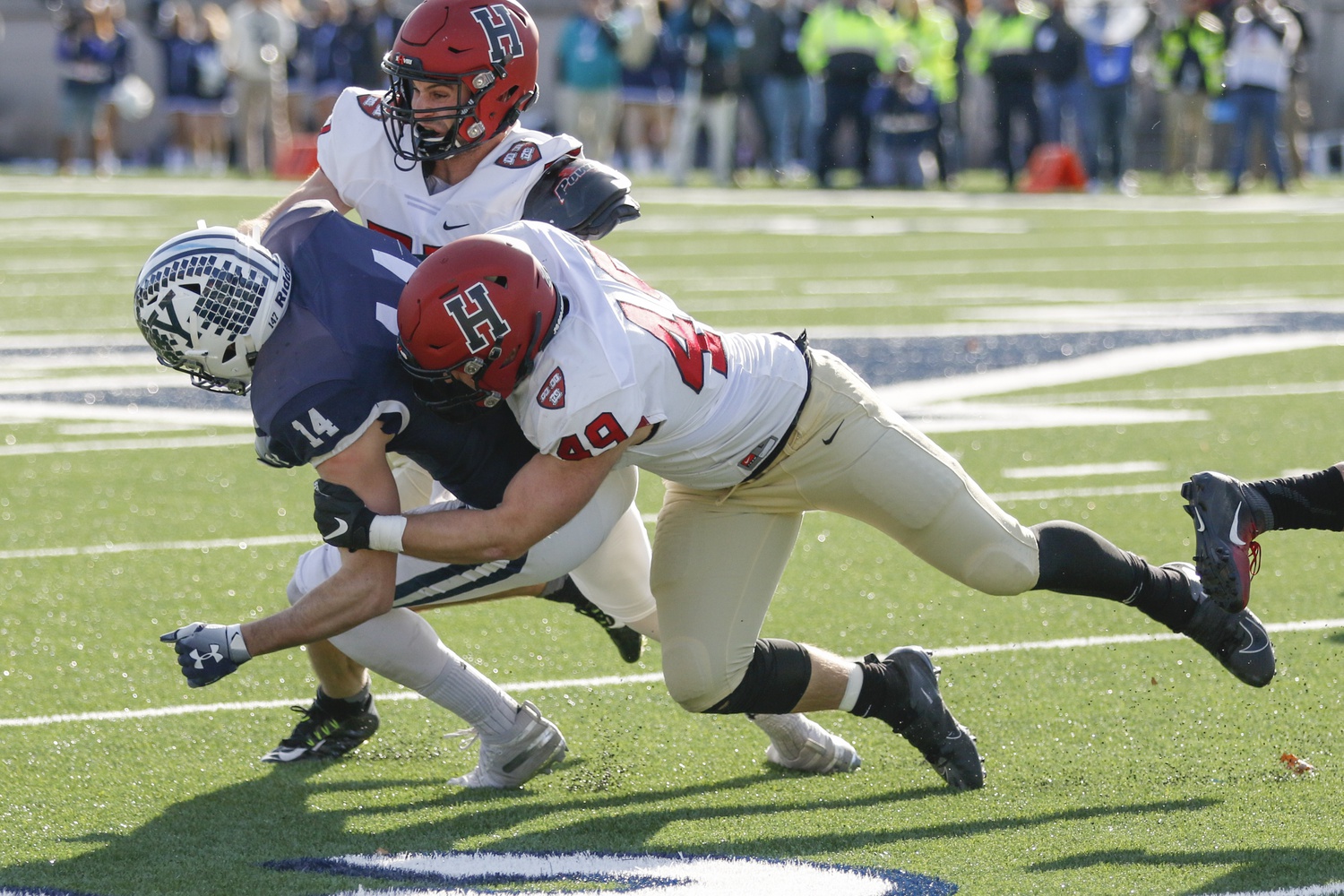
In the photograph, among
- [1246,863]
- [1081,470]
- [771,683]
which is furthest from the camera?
[1081,470]

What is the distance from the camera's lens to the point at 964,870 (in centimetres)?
340

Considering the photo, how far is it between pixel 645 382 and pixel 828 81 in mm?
16379

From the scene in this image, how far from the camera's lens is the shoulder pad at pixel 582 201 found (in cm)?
420

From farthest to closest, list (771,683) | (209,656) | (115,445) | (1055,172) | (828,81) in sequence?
(1055,172), (828,81), (115,445), (771,683), (209,656)

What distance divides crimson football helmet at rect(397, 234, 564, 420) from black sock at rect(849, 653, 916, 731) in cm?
100

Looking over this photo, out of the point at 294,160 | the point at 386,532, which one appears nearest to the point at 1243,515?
the point at 386,532

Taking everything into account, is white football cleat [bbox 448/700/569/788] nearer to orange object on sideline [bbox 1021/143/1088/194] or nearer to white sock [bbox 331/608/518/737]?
white sock [bbox 331/608/518/737]

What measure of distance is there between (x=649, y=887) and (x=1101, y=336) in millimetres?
7455

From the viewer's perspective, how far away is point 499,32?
14.2ft

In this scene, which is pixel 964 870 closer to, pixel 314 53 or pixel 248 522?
pixel 248 522

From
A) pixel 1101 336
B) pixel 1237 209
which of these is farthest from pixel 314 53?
pixel 1101 336

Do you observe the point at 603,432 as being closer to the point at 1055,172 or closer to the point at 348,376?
the point at 348,376

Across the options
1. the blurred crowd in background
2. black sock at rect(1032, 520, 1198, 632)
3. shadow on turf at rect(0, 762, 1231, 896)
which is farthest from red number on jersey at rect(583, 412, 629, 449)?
the blurred crowd in background

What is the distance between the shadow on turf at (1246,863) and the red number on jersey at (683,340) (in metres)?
1.04
